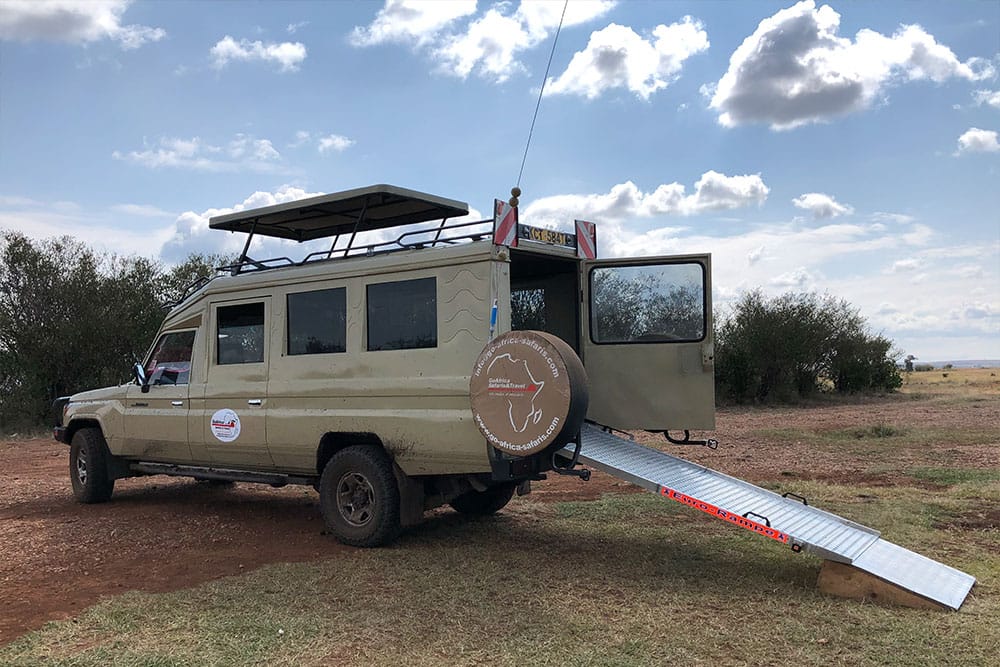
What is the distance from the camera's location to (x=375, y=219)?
826cm

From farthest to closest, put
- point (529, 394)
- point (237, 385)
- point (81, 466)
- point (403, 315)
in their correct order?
point (81, 466) < point (237, 385) < point (403, 315) < point (529, 394)

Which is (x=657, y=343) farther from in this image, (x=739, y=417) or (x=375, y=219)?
(x=739, y=417)

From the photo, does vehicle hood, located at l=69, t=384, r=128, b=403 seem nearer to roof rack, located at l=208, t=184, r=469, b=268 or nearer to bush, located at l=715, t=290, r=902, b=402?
roof rack, located at l=208, t=184, r=469, b=268

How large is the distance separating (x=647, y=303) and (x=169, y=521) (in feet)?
17.3

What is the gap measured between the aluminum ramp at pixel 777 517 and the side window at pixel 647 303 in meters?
0.99

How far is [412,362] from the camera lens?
6.27 meters

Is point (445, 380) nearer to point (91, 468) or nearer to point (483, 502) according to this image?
point (483, 502)

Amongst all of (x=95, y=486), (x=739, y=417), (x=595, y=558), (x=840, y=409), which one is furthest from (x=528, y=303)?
(x=840, y=409)

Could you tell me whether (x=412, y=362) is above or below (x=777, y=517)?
above

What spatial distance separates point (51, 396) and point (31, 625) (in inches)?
638

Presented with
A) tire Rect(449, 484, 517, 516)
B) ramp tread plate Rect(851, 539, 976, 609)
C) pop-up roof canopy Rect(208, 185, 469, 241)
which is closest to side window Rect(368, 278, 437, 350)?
pop-up roof canopy Rect(208, 185, 469, 241)

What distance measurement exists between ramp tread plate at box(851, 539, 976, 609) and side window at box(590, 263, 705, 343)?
2237 millimetres

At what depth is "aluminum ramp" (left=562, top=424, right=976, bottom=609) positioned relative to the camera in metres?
5.05

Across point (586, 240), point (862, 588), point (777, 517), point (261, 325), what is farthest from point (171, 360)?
point (862, 588)
